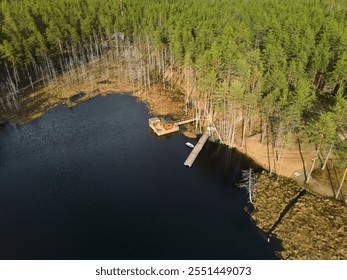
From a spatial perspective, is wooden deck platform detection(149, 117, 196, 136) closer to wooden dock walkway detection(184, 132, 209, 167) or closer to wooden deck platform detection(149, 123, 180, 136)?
wooden deck platform detection(149, 123, 180, 136)

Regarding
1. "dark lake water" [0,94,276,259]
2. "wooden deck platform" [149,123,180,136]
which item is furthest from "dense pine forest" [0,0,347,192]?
"dark lake water" [0,94,276,259]

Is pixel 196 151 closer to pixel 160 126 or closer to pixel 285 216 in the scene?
pixel 160 126

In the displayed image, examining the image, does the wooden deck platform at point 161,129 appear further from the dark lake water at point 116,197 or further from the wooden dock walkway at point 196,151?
the wooden dock walkway at point 196,151

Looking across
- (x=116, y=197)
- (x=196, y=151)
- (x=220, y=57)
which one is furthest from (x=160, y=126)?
(x=116, y=197)

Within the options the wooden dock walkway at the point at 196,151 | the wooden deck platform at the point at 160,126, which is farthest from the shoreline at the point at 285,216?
the wooden deck platform at the point at 160,126

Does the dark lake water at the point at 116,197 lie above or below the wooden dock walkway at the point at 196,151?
below

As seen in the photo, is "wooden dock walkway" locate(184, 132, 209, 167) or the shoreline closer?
the shoreline

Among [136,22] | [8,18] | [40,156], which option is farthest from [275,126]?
[8,18]
